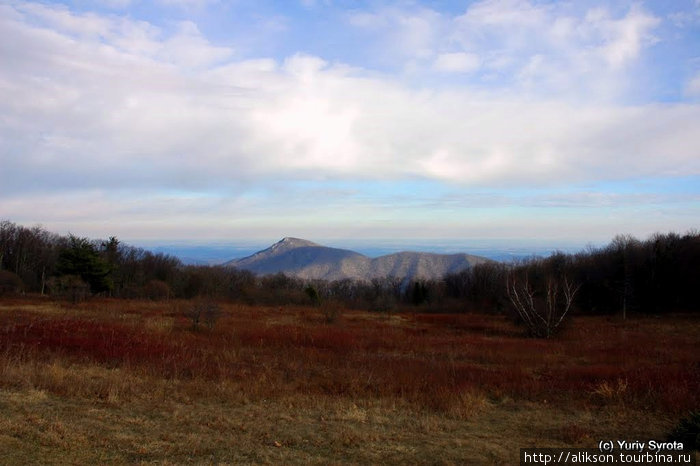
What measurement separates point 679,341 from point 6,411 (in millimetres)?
24715

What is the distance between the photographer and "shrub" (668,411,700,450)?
6.10 metres

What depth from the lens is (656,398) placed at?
9.12m

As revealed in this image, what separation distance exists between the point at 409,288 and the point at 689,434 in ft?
233

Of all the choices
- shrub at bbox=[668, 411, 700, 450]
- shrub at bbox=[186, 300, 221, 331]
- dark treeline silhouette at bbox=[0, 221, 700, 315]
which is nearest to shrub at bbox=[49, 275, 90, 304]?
dark treeline silhouette at bbox=[0, 221, 700, 315]

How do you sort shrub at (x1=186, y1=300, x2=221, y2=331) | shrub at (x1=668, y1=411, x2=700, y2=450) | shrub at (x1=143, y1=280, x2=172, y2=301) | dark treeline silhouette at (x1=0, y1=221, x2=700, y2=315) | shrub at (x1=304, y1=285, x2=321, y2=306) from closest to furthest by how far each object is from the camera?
shrub at (x1=668, y1=411, x2=700, y2=450), shrub at (x1=186, y1=300, x2=221, y2=331), dark treeline silhouette at (x1=0, y1=221, x2=700, y2=315), shrub at (x1=304, y1=285, x2=321, y2=306), shrub at (x1=143, y1=280, x2=172, y2=301)

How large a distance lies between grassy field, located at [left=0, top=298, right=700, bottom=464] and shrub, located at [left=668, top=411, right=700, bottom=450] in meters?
0.60

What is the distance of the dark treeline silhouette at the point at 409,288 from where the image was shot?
129 ft

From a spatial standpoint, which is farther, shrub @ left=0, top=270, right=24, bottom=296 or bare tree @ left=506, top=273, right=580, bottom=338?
shrub @ left=0, top=270, right=24, bottom=296

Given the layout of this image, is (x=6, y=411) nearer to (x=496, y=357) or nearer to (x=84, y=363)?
(x=84, y=363)

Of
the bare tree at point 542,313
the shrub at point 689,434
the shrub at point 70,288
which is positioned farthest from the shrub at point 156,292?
the shrub at point 689,434

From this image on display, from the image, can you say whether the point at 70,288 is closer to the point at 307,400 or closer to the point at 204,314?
the point at 204,314

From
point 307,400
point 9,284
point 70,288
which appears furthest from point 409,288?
point 307,400

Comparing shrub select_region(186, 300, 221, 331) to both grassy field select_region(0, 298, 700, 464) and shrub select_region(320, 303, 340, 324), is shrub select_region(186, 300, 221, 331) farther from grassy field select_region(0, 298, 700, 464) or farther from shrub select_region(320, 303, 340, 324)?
shrub select_region(320, 303, 340, 324)

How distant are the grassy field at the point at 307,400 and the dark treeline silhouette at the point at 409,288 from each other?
12457mm
